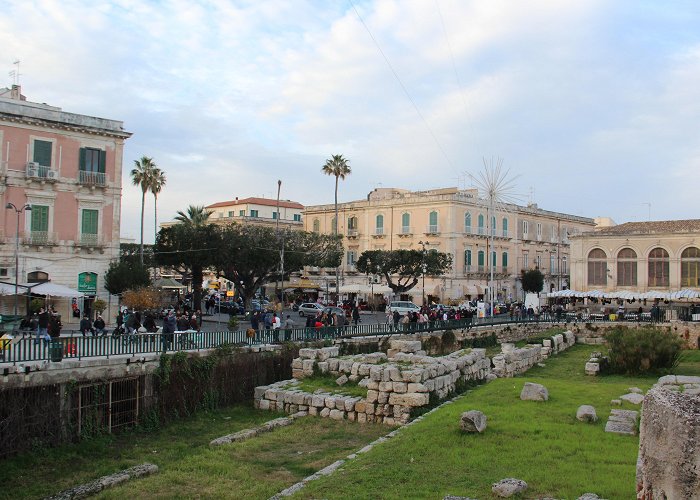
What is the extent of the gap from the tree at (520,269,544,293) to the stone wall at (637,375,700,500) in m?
64.7

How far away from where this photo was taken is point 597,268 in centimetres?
5975

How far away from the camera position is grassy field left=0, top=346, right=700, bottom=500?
428 inches

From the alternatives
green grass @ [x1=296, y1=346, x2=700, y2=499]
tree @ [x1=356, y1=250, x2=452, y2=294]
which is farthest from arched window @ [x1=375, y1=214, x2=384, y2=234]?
green grass @ [x1=296, y1=346, x2=700, y2=499]

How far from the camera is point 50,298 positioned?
1325 inches

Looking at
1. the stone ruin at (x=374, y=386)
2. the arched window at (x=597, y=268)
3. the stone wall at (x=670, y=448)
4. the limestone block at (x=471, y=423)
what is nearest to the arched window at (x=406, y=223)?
the arched window at (x=597, y=268)

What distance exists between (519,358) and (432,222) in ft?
122

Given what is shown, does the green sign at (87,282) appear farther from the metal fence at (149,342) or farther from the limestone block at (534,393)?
the limestone block at (534,393)

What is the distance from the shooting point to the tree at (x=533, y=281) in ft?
227

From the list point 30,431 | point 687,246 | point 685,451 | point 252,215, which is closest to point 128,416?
point 30,431

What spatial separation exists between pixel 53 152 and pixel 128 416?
22.4m

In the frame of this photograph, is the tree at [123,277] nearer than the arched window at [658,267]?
Yes

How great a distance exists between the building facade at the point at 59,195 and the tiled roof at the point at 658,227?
144 ft

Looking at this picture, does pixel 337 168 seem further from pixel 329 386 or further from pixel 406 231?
pixel 329 386

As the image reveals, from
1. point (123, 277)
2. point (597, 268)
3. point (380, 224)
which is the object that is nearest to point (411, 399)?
point (123, 277)
